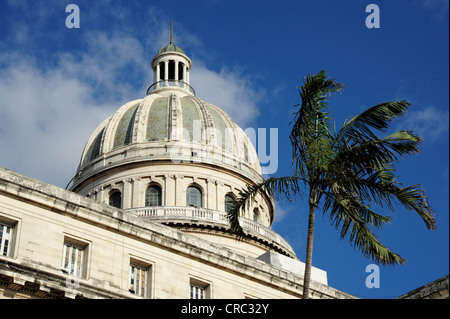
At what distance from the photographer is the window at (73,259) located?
27.1 m

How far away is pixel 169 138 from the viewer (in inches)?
2425

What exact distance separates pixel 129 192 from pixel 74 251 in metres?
31.2

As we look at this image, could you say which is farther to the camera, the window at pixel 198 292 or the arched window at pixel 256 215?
the arched window at pixel 256 215

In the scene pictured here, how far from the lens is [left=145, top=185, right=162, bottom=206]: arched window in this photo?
193 feet

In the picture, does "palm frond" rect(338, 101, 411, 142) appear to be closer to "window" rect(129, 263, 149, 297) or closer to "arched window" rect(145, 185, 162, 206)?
"window" rect(129, 263, 149, 297)

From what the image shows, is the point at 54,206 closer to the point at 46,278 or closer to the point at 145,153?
the point at 46,278

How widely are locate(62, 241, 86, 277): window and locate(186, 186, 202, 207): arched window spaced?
1232 inches

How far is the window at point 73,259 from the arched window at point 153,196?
30767 millimetres

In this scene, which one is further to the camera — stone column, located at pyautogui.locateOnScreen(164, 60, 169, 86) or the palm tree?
Result: stone column, located at pyautogui.locateOnScreen(164, 60, 169, 86)

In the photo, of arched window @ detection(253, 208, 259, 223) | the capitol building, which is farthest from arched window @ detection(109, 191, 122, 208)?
arched window @ detection(253, 208, 259, 223)

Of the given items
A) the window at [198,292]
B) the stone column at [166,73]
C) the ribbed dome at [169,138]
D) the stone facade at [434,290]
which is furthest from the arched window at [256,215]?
the stone facade at [434,290]

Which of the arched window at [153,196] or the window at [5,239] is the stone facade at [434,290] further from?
the arched window at [153,196]

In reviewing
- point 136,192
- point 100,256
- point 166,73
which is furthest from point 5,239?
point 166,73
